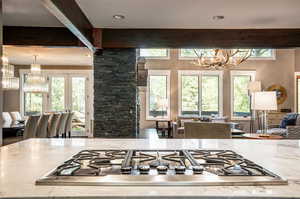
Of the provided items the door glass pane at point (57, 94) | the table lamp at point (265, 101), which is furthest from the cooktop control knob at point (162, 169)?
the door glass pane at point (57, 94)

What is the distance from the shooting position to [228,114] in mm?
9117

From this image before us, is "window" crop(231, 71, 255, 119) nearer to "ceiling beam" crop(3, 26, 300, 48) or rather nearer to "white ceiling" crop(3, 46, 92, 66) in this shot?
"ceiling beam" crop(3, 26, 300, 48)

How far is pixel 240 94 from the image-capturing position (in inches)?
361

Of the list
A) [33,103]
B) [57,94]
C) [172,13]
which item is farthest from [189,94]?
[172,13]

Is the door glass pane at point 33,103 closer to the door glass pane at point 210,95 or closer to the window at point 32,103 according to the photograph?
the window at point 32,103

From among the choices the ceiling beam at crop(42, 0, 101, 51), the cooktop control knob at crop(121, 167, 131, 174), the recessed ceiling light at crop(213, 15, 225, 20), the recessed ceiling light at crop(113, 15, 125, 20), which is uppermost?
the recessed ceiling light at crop(113, 15, 125, 20)

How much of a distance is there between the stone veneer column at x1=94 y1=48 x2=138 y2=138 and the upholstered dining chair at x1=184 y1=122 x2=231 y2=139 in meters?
1.24

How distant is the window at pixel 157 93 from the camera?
29.8ft

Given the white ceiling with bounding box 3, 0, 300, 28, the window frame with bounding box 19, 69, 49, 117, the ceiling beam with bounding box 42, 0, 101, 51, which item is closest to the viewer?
the ceiling beam with bounding box 42, 0, 101, 51

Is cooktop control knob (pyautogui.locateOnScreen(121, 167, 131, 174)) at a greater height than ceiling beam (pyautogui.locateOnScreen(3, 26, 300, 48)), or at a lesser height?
lesser

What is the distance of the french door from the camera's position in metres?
8.29

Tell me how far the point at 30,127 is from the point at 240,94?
7235mm

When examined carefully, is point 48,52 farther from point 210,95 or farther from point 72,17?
point 210,95

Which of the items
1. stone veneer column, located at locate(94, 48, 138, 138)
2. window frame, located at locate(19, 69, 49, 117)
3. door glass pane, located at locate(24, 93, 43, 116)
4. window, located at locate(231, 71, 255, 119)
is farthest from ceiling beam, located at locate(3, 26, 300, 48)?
window, located at locate(231, 71, 255, 119)
